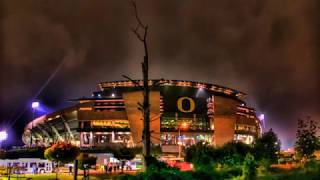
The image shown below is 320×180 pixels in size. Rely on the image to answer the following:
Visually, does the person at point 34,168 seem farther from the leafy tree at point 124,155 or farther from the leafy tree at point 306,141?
the leafy tree at point 306,141

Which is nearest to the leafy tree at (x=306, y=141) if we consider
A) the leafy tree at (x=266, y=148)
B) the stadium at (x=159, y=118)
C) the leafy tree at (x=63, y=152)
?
the leafy tree at (x=266, y=148)

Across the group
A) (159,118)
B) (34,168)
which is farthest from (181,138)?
(34,168)

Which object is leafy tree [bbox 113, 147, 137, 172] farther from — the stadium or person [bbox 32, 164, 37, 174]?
the stadium

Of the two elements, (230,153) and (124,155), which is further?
(124,155)

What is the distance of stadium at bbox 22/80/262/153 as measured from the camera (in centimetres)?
11969

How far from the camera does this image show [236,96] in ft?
465

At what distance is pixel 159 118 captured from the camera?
120 metres

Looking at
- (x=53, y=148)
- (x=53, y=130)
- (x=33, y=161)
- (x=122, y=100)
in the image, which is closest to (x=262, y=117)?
(x=122, y=100)

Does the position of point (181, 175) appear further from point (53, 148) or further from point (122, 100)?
point (122, 100)

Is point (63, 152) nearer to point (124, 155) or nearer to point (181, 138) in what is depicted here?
point (124, 155)

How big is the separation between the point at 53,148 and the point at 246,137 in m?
115

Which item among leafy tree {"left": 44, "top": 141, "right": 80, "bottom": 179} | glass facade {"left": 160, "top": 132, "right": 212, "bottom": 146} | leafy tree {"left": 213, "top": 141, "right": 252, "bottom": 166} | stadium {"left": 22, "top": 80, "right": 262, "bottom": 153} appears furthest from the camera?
glass facade {"left": 160, "top": 132, "right": 212, "bottom": 146}

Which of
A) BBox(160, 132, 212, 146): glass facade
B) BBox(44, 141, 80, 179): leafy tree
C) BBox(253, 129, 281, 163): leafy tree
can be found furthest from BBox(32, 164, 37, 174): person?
BBox(160, 132, 212, 146): glass facade

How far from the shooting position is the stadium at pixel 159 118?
11969 centimetres
